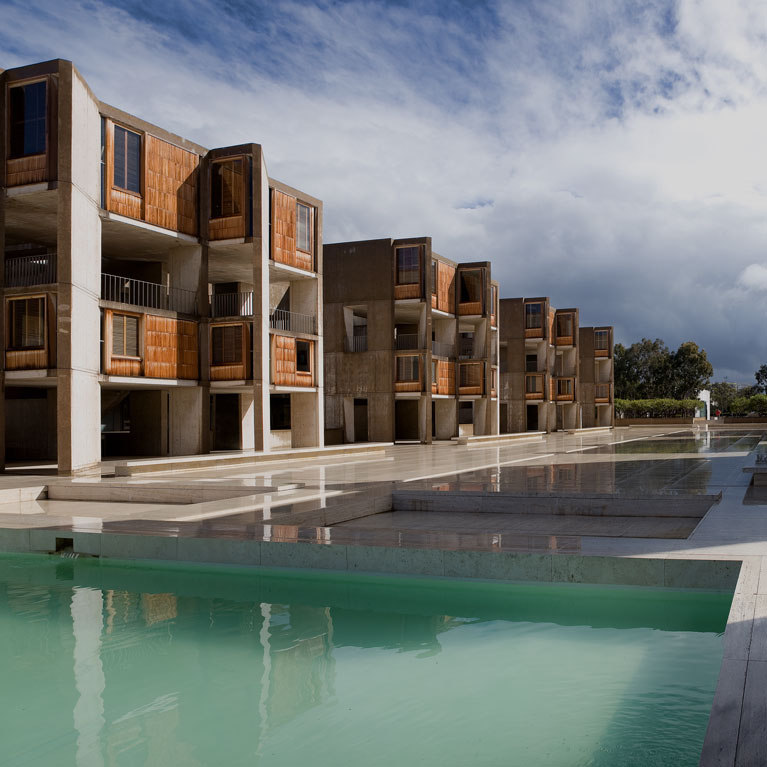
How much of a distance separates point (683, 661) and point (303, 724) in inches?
106

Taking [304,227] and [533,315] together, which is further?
[533,315]

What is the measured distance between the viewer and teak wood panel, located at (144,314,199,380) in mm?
22031

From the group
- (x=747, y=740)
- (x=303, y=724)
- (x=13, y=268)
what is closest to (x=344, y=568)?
(x=303, y=724)

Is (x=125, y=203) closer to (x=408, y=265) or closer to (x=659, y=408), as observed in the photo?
(x=408, y=265)

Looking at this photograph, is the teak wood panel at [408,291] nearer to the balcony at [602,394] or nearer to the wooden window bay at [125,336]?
the wooden window bay at [125,336]

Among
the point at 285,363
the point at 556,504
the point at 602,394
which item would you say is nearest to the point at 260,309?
the point at 285,363

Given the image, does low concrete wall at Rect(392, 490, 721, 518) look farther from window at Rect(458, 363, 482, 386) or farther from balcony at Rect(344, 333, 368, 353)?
window at Rect(458, 363, 482, 386)

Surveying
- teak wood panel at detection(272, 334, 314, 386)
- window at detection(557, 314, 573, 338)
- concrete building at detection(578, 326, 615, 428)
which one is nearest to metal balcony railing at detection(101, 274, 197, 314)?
teak wood panel at detection(272, 334, 314, 386)

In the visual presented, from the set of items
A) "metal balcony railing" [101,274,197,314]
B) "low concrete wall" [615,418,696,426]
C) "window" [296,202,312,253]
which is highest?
"window" [296,202,312,253]

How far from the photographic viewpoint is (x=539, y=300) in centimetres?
5184

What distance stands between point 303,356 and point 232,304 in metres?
3.92

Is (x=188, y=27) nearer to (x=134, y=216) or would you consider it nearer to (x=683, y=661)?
(x=134, y=216)

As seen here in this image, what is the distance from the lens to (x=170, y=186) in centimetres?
Answer: 2297

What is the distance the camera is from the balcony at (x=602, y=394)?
65.8 m
